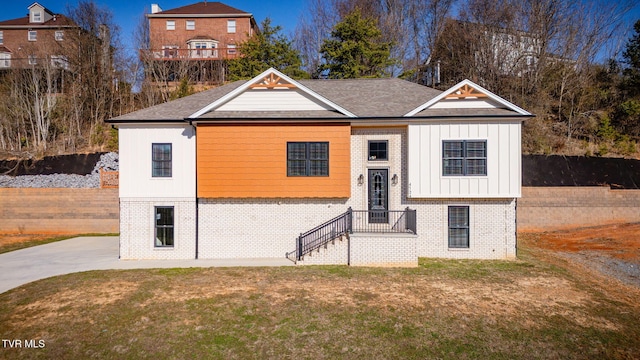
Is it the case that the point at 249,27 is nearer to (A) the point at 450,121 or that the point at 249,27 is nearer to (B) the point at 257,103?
(B) the point at 257,103

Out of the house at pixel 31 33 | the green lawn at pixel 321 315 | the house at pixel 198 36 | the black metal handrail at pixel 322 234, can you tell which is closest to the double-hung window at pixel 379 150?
the black metal handrail at pixel 322 234

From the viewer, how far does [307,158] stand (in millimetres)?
13852

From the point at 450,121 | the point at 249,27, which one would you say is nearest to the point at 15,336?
the point at 450,121

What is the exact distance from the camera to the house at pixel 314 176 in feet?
45.0

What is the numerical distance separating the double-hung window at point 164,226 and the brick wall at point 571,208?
62.8ft

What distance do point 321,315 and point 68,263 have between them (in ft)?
36.7

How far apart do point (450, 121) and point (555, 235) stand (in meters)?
11.5

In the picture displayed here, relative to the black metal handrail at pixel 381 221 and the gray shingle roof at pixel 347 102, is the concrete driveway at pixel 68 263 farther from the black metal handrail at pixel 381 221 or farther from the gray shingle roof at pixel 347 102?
the gray shingle roof at pixel 347 102

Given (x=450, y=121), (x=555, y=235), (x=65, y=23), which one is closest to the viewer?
(x=450, y=121)

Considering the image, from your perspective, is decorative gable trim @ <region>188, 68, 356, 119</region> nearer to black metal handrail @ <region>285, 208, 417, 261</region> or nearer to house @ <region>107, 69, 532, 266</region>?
house @ <region>107, 69, 532, 266</region>

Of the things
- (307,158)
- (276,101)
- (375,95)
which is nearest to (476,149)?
(375,95)

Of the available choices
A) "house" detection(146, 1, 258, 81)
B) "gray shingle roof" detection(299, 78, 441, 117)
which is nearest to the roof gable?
"house" detection(146, 1, 258, 81)

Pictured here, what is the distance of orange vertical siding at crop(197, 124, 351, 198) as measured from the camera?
13789 mm

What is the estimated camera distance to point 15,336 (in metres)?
8.05
